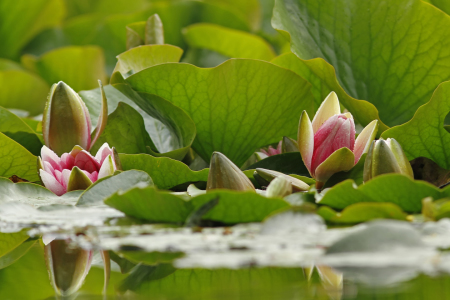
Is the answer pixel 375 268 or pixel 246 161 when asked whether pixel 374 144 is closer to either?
pixel 375 268

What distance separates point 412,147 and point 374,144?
0.51ft

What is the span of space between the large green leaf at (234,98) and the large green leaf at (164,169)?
114 millimetres

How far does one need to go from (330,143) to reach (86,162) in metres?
0.35

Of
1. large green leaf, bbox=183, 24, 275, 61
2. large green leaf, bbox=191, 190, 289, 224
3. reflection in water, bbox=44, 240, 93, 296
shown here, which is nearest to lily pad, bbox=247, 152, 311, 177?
large green leaf, bbox=191, 190, 289, 224

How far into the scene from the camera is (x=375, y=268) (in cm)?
39

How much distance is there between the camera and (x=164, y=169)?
0.74 metres

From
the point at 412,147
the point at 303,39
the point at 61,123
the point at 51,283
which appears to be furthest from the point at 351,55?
the point at 51,283

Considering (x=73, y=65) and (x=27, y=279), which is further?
(x=73, y=65)

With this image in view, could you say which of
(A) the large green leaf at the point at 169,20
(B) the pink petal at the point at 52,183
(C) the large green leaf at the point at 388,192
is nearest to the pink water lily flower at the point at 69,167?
(B) the pink petal at the point at 52,183

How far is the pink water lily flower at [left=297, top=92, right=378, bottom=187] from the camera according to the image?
25.5 inches

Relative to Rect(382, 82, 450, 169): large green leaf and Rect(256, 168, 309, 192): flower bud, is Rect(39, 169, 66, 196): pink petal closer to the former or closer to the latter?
Rect(256, 168, 309, 192): flower bud

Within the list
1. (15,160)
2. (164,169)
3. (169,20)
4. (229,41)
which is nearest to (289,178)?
(164,169)

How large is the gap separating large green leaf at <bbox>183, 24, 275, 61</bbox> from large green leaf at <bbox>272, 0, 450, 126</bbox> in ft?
1.57

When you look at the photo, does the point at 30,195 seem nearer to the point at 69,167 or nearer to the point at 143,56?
the point at 69,167
